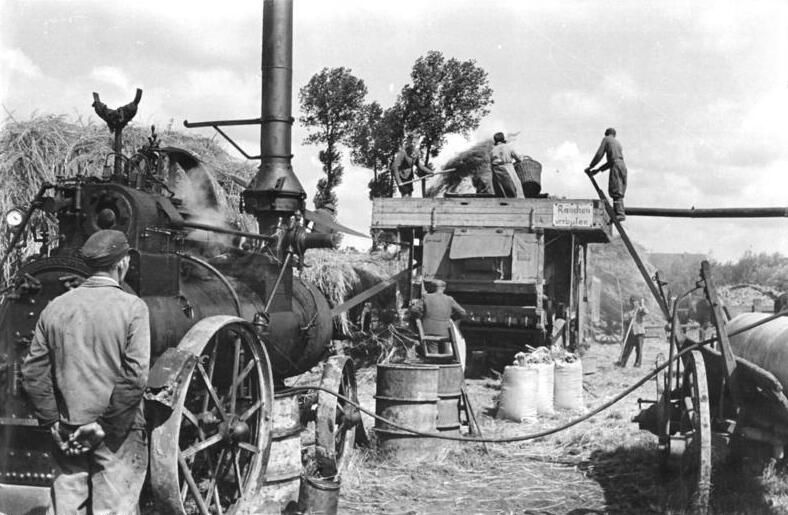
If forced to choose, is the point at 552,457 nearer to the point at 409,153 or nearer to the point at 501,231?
the point at 501,231

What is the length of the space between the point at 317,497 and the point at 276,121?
355cm

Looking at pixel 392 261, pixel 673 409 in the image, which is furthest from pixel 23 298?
pixel 392 261

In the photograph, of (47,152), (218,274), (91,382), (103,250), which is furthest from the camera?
(47,152)

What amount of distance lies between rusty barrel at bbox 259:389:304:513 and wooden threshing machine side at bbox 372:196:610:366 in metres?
6.05

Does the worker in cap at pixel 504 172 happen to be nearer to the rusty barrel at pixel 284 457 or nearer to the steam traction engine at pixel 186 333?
the steam traction engine at pixel 186 333

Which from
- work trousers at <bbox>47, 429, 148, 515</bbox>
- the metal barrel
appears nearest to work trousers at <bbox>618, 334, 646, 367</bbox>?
the metal barrel

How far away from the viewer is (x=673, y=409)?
20.5 feet

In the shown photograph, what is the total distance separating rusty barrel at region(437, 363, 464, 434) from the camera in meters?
8.18

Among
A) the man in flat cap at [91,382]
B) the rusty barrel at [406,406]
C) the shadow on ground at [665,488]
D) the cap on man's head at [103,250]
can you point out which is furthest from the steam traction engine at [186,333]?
the shadow on ground at [665,488]

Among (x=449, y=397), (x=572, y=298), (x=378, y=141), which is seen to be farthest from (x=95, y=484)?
(x=378, y=141)

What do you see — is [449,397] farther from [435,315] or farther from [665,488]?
[665,488]

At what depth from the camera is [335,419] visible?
21.8 feet

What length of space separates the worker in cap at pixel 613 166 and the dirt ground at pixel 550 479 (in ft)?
9.13

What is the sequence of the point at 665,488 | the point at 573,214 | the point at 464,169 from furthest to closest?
1. the point at 464,169
2. the point at 573,214
3. the point at 665,488
